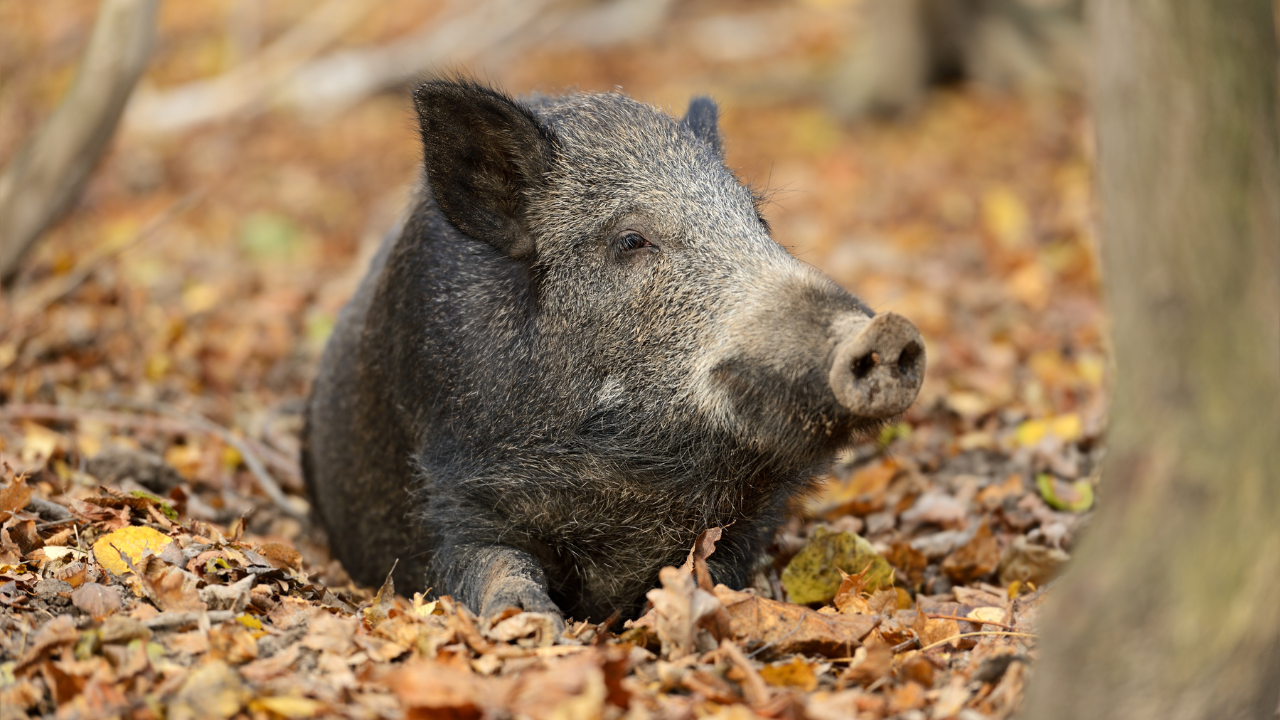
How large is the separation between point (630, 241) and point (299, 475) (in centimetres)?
307

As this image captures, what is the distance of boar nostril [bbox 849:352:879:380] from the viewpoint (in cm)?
334

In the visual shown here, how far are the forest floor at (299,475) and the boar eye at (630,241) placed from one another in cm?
113

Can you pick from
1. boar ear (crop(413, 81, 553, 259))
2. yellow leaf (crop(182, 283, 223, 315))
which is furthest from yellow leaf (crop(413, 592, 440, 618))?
yellow leaf (crop(182, 283, 223, 315))

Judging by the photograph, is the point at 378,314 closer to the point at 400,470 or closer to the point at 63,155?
the point at 400,470

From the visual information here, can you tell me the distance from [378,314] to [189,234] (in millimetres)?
6574

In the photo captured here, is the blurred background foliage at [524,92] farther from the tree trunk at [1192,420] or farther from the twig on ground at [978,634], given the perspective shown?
the tree trunk at [1192,420]

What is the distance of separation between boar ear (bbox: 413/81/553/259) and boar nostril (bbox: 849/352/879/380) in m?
1.48

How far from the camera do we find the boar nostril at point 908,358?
336 cm

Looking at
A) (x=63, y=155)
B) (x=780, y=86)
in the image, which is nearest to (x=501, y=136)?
(x=63, y=155)

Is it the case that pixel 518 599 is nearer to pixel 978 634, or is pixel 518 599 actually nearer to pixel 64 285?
pixel 978 634

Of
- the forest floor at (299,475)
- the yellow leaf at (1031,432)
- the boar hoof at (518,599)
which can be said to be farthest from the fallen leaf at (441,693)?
the yellow leaf at (1031,432)

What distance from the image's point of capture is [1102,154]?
276cm

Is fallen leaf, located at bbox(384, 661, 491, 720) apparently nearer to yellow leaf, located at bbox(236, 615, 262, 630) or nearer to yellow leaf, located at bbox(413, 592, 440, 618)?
yellow leaf, located at bbox(236, 615, 262, 630)

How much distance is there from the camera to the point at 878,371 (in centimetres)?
333
